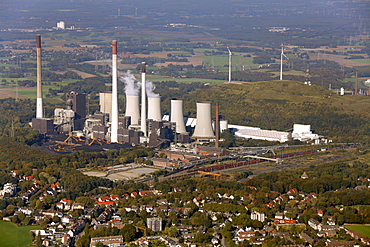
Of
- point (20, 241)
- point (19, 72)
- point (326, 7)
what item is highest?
point (326, 7)

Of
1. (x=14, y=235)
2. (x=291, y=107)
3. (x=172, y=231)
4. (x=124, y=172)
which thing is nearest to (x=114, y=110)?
(x=124, y=172)

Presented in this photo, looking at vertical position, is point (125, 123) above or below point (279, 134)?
above

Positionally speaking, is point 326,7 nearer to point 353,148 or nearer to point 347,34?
point 347,34

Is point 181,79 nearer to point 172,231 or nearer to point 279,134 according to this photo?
point 279,134

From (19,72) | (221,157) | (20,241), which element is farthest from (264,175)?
(19,72)

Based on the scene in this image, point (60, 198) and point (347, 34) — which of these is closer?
point (60, 198)
